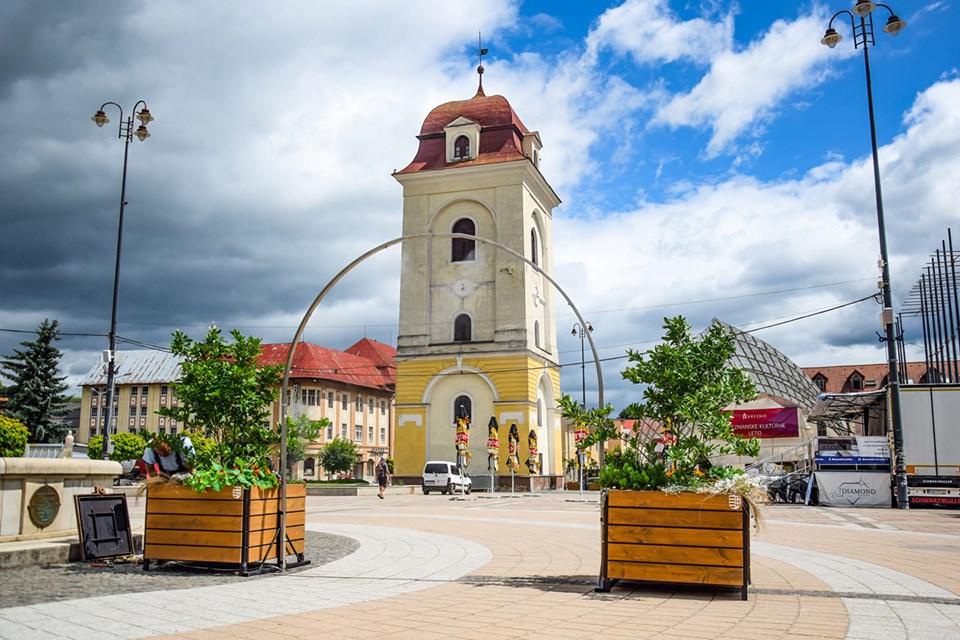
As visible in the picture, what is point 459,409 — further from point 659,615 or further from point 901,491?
point 659,615

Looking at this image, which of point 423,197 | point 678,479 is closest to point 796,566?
point 678,479

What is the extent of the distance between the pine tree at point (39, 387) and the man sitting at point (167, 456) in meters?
55.5

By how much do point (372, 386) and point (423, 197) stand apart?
126ft

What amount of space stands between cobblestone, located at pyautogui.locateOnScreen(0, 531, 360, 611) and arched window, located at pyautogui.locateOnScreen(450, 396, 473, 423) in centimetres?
3885

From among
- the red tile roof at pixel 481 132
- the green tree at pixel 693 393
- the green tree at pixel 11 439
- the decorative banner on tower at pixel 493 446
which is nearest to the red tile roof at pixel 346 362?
the red tile roof at pixel 481 132

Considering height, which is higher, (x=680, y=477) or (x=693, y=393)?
(x=693, y=393)

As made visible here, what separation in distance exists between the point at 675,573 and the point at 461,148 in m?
Answer: 47.4

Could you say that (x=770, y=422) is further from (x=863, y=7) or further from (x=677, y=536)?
(x=677, y=536)

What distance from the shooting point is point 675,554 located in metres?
8.65

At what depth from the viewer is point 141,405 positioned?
88.0 meters

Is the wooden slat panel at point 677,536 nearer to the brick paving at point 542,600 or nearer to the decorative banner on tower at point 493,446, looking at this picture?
the brick paving at point 542,600

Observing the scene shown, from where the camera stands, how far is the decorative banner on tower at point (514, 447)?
4769 centimetres

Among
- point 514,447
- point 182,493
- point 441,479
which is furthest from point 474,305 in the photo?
point 182,493

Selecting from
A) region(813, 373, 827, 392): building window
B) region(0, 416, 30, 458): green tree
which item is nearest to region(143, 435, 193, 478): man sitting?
region(0, 416, 30, 458): green tree
